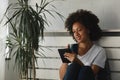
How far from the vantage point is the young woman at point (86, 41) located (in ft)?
7.22

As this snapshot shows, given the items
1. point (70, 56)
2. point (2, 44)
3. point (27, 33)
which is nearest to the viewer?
point (70, 56)

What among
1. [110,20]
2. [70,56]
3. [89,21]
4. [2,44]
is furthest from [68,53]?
[2,44]

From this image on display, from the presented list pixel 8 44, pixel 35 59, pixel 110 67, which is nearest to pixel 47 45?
pixel 35 59

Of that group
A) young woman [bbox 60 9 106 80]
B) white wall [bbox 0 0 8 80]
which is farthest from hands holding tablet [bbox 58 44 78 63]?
white wall [bbox 0 0 8 80]

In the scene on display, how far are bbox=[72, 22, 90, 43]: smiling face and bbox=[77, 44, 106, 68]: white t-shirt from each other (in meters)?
0.12

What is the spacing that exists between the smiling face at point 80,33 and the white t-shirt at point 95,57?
12 cm

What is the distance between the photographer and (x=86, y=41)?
7.58ft

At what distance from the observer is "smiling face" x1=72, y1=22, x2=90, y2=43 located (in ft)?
7.36

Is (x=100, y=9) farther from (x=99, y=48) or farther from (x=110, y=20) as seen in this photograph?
(x=99, y=48)

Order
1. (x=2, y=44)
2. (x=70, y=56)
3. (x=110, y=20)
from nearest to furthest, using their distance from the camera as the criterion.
Answer: (x=70, y=56) → (x=110, y=20) → (x=2, y=44)

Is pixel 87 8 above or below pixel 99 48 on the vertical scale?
above

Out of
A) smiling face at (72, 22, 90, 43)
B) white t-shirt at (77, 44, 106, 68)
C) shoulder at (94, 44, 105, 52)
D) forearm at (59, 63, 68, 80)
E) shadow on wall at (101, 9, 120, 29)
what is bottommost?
forearm at (59, 63, 68, 80)

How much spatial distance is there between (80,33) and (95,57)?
0.25 metres

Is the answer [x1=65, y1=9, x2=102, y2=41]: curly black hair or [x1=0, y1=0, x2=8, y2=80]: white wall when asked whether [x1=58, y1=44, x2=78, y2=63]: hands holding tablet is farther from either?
[x1=0, y1=0, x2=8, y2=80]: white wall
